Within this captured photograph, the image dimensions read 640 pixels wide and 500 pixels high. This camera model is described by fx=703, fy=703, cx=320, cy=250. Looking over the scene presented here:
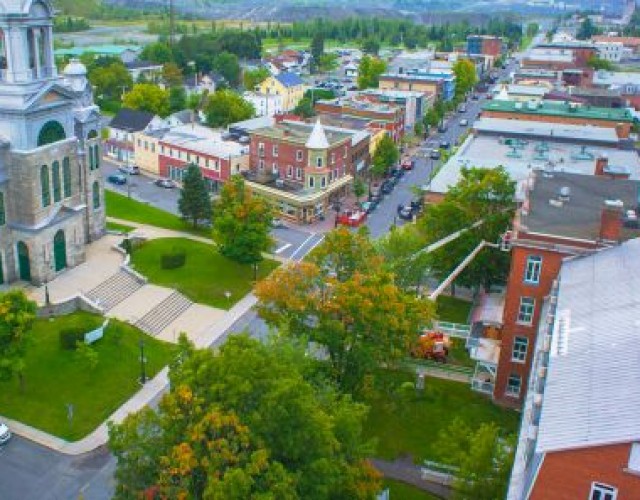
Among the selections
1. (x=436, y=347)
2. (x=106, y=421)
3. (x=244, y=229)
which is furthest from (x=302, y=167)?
(x=106, y=421)

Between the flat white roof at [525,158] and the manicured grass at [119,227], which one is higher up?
the flat white roof at [525,158]

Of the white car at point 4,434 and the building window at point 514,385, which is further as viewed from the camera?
the building window at point 514,385

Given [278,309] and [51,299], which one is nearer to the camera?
[278,309]

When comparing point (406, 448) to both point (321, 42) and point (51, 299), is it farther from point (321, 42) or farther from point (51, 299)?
point (321, 42)

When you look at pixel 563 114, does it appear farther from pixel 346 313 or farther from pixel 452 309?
pixel 346 313

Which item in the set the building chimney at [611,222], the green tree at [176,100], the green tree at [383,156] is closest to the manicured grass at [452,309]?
the building chimney at [611,222]

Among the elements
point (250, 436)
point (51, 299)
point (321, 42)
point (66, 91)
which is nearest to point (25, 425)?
point (51, 299)

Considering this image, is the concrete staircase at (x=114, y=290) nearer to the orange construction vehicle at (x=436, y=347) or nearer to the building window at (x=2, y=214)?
the building window at (x=2, y=214)
